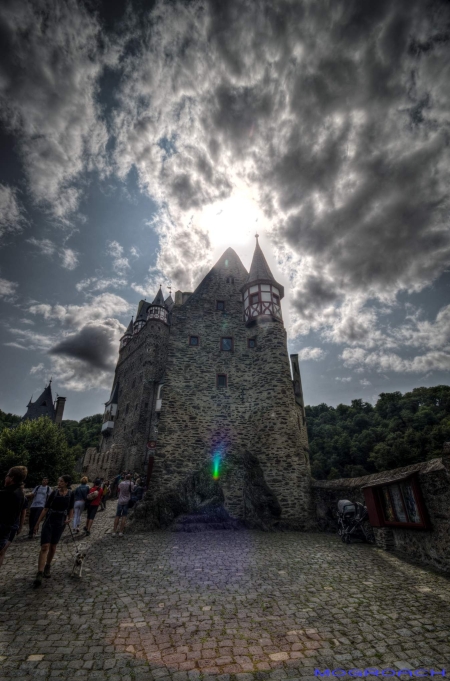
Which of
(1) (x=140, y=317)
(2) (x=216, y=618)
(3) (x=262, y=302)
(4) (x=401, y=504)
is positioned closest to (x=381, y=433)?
(3) (x=262, y=302)

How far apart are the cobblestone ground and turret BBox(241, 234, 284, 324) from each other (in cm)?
1393

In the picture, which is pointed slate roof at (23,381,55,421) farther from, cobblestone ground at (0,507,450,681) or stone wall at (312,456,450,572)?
stone wall at (312,456,450,572)

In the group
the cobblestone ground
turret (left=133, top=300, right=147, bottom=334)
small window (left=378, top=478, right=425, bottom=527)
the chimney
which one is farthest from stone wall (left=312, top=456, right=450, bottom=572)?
the chimney

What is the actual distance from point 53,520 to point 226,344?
580 inches

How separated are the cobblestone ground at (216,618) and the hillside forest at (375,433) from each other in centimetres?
3140

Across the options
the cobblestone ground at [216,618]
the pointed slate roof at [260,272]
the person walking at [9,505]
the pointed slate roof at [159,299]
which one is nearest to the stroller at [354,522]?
the cobblestone ground at [216,618]

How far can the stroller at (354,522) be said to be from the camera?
10922 mm

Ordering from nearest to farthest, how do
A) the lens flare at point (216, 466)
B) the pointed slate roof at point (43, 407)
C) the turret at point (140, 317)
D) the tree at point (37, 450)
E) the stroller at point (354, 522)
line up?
the stroller at point (354, 522) → the lens flare at point (216, 466) → the tree at point (37, 450) → the turret at point (140, 317) → the pointed slate roof at point (43, 407)

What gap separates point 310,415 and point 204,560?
212 feet

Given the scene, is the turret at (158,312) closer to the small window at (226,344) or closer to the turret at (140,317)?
the turret at (140,317)

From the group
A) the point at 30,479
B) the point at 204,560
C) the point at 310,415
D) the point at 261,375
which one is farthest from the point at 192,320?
the point at 310,415

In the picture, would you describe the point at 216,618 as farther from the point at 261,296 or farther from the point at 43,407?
the point at 43,407

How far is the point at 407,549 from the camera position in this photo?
895 cm

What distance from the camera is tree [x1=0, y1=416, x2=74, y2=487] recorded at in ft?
78.0
